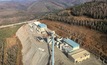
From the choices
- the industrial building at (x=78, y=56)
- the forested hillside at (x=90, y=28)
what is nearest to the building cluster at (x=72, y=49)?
Result: the industrial building at (x=78, y=56)

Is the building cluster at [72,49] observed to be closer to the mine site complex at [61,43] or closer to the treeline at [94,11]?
the mine site complex at [61,43]

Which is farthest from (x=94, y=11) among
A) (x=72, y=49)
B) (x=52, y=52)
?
(x=52, y=52)

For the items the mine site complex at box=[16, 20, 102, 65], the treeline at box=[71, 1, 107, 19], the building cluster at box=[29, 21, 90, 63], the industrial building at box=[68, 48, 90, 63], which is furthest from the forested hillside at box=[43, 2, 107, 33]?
the industrial building at box=[68, 48, 90, 63]

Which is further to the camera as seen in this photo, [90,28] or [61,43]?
[90,28]

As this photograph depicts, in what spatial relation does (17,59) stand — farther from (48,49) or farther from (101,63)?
(101,63)

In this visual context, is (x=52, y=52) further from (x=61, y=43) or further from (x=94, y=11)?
(x=94, y=11)

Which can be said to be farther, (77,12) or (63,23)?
(77,12)

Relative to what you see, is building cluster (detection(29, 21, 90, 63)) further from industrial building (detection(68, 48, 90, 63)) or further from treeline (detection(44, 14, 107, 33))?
treeline (detection(44, 14, 107, 33))

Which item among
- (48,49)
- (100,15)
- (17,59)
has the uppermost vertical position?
(100,15)

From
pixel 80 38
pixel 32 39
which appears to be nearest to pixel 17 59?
pixel 32 39
